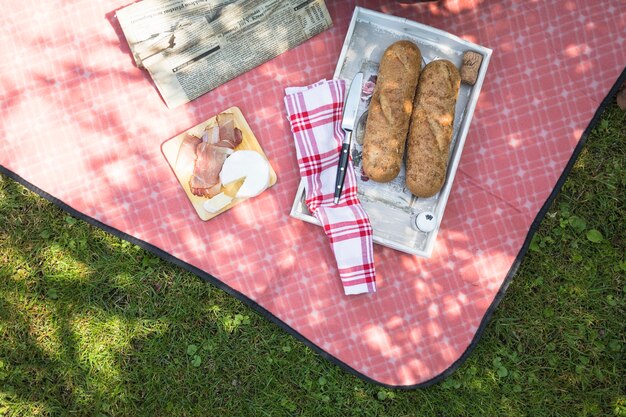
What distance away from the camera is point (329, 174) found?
1869 millimetres

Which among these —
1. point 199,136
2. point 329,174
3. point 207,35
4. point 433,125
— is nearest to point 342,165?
point 329,174

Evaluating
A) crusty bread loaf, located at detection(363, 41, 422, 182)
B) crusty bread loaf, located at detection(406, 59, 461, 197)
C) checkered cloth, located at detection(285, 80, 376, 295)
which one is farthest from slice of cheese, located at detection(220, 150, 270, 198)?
crusty bread loaf, located at detection(406, 59, 461, 197)

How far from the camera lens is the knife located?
5.84ft

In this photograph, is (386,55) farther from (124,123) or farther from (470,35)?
(124,123)

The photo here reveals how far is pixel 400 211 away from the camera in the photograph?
1879 millimetres

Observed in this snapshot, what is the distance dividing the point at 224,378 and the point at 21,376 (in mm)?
753

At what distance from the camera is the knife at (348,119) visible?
5.84 ft

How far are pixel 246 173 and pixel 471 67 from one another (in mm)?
858

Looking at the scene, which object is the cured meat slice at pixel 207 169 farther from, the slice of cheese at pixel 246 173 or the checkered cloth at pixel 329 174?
the checkered cloth at pixel 329 174

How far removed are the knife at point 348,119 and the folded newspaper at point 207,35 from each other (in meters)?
0.31

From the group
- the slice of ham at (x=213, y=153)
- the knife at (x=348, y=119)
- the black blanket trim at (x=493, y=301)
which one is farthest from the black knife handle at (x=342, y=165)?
the black blanket trim at (x=493, y=301)

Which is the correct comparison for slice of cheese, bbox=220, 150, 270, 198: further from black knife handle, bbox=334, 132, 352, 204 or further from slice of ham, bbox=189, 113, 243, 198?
black knife handle, bbox=334, 132, 352, 204

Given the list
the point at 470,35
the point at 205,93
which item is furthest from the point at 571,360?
the point at 205,93

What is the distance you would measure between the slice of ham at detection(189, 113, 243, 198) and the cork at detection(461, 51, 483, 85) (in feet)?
2.66
